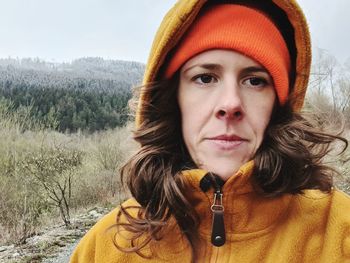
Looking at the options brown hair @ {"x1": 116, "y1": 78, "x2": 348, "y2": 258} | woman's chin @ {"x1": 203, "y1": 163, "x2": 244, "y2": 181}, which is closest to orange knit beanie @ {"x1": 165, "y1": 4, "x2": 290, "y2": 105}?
brown hair @ {"x1": 116, "y1": 78, "x2": 348, "y2": 258}

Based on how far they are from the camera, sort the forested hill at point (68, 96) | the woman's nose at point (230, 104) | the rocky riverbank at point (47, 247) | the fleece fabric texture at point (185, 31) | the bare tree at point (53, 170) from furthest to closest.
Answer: the forested hill at point (68, 96) → the bare tree at point (53, 170) → the rocky riverbank at point (47, 247) → the fleece fabric texture at point (185, 31) → the woman's nose at point (230, 104)

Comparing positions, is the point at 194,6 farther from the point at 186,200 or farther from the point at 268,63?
the point at 186,200

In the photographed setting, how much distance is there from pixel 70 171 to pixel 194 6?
Answer: 12708 millimetres

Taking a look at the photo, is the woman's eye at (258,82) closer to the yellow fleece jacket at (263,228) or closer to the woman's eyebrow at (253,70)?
the woman's eyebrow at (253,70)

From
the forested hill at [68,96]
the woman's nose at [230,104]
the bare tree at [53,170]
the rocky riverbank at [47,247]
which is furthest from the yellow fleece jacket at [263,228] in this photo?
the forested hill at [68,96]

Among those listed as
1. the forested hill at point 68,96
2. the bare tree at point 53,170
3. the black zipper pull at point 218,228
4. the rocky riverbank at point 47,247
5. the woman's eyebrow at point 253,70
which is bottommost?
the forested hill at point 68,96

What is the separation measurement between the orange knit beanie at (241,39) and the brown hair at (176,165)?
108mm

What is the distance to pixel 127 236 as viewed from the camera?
1463 millimetres

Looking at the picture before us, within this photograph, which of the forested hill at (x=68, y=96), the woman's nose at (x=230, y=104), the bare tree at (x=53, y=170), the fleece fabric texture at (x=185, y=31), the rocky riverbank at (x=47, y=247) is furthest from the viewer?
the forested hill at (x=68, y=96)

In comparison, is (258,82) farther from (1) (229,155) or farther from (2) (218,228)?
(2) (218,228)

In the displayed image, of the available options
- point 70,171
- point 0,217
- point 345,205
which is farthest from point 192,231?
point 70,171

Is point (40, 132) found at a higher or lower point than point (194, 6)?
lower

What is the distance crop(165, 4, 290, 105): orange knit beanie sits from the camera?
132cm

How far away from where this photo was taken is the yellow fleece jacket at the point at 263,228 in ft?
4.29
